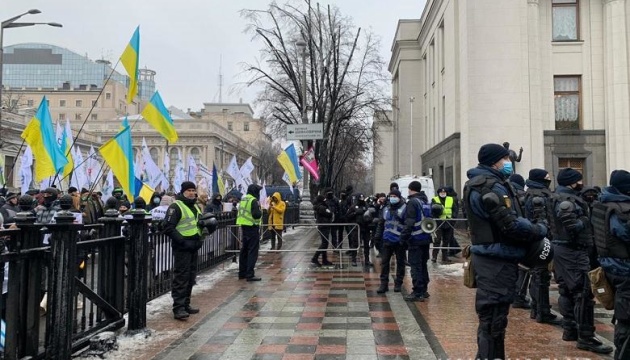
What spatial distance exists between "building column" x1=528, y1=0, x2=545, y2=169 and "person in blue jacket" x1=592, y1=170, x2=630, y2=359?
2224 centimetres

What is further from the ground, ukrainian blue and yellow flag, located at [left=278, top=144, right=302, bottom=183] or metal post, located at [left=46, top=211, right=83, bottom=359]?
ukrainian blue and yellow flag, located at [left=278, top=144, right=302, bottom=183]

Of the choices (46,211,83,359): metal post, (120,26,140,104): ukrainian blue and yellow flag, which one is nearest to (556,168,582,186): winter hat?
(46,211,83,359): metal post

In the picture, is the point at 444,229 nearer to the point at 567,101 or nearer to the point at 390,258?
the point at 390,258

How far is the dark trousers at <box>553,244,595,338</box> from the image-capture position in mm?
5758

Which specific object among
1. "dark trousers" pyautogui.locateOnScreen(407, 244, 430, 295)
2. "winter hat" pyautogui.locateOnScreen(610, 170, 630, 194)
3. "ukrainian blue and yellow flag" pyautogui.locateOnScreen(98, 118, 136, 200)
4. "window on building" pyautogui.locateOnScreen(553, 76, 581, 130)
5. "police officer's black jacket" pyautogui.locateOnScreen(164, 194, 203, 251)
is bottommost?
"dark trousers" pyautogui.locateOnScreen(407, 244, 430, 295)

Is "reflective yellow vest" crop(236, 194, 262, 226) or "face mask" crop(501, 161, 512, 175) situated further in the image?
"reflective yellow vest" crop(236, 194, 262, 226)

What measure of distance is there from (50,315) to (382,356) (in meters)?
3.31

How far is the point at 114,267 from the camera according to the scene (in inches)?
253

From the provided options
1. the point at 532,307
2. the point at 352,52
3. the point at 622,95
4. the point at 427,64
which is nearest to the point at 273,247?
the point at 532,307

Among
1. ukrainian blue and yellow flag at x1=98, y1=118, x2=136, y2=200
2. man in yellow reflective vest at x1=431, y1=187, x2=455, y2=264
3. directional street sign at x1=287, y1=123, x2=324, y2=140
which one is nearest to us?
ukrainian blue and yellow flag at x1=98, y1=118, x2=136, y2=200

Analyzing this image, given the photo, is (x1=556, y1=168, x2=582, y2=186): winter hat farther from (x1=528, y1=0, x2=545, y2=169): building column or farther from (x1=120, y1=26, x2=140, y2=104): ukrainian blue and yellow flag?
(x1=528, y1=0, x2=545, y2=169): building column

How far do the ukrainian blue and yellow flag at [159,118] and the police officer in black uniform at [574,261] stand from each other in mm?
6775

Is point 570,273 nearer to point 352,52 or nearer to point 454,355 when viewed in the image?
point 454,355

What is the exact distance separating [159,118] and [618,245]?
7947 millimetres
